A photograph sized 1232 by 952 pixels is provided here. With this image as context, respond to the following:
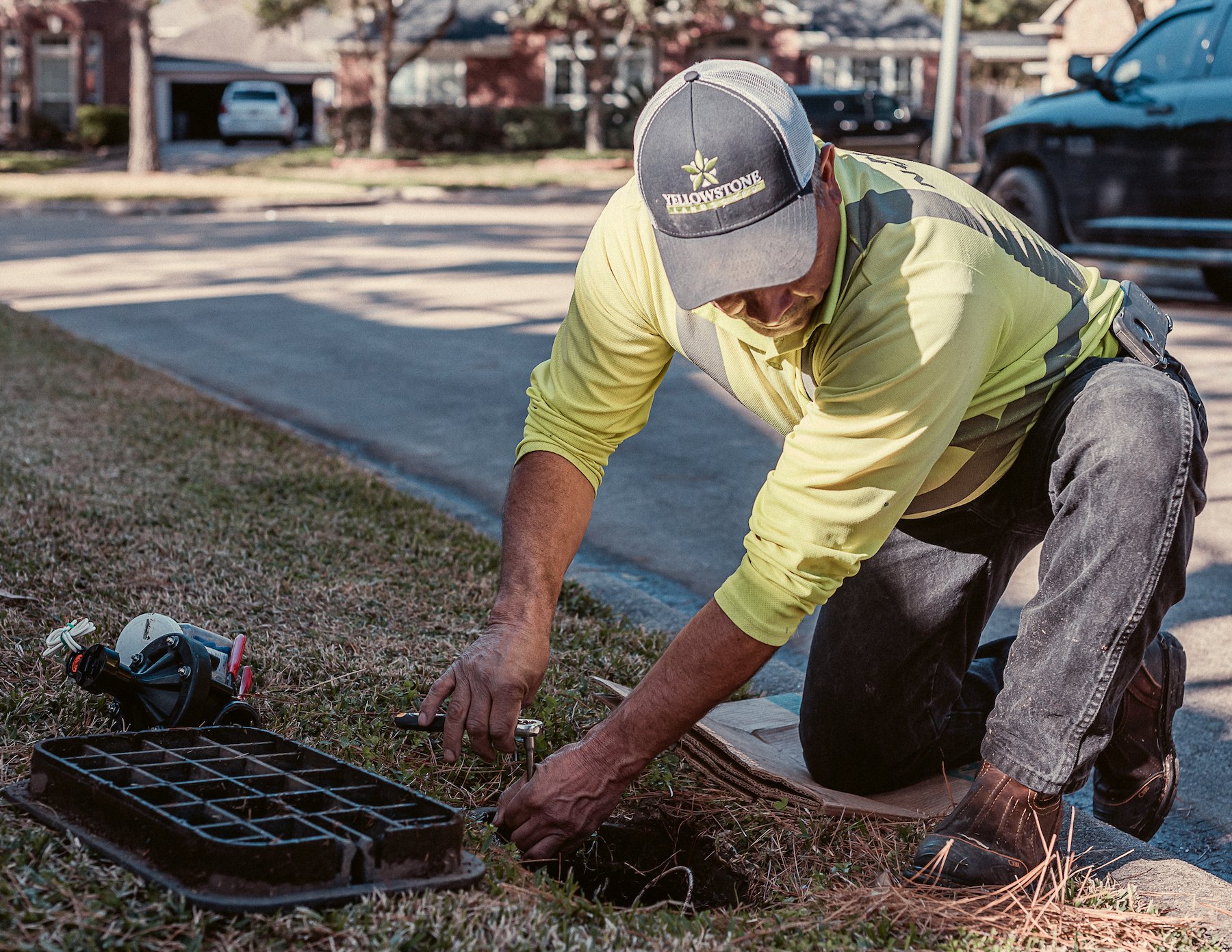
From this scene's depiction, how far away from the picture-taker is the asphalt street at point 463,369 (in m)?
4.38

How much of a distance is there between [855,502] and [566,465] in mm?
769

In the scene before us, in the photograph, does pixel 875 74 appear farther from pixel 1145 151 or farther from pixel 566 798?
pixel 566 798

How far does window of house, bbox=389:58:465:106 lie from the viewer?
130 feet

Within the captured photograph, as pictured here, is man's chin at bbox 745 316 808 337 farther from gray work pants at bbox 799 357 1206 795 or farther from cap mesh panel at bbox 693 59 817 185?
gray work pants at bbox 799 357 1206 795

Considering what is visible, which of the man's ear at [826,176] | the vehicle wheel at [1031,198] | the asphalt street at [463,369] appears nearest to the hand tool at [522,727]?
the man's ear at [826,176]

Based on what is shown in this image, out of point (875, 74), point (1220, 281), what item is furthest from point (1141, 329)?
point (875, 74)

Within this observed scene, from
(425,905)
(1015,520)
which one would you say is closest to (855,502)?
(1015,520)

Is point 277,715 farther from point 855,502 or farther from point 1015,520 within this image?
point 1015,520

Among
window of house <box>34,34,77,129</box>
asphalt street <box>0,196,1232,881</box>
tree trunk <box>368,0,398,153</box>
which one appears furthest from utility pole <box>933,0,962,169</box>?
window of house <box>34,34,77,129</box>

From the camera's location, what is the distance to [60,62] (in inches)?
1531

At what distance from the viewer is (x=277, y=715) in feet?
9.58

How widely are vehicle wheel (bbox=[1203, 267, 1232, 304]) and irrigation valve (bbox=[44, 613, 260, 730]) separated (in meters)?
9.02

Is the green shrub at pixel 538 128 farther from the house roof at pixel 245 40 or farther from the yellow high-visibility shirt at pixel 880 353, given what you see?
the yellow high-visibility shirt at pixel 880 353

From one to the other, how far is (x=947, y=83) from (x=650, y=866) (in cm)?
1946
